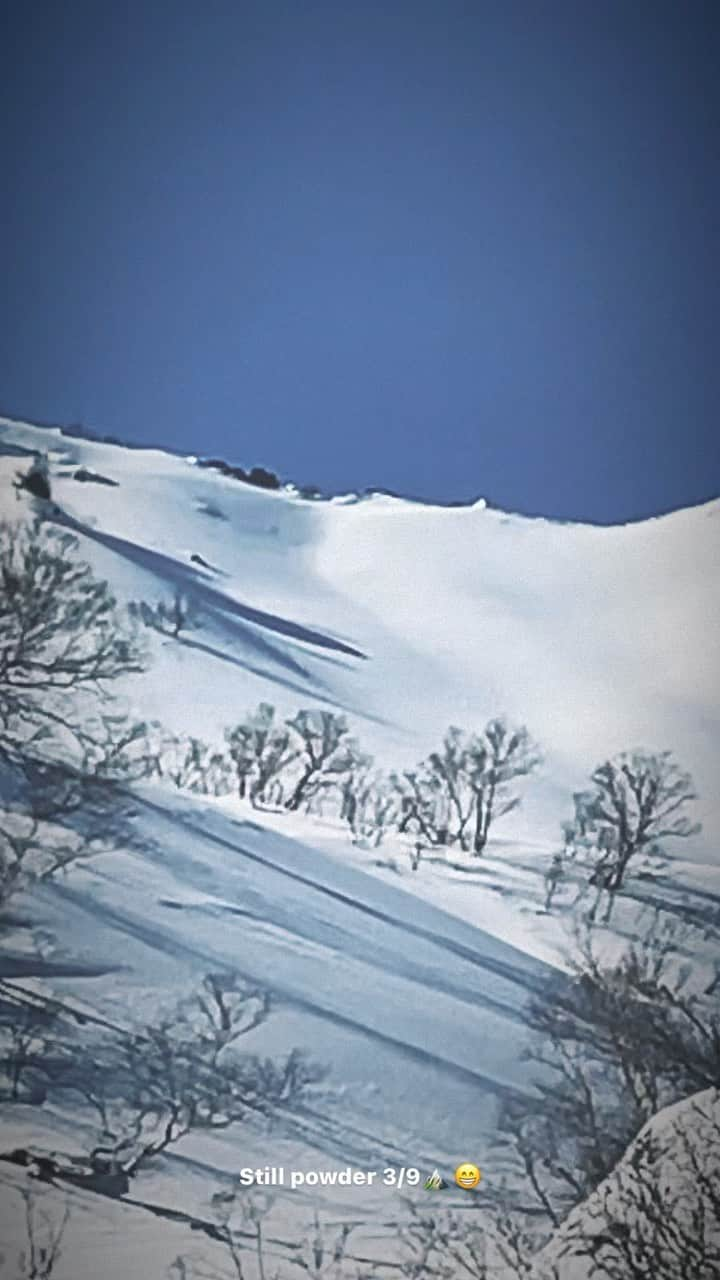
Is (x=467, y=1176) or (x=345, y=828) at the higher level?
(x=345, y=828)

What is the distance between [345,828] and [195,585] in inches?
17.7

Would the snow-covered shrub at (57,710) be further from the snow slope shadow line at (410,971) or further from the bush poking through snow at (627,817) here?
the bush poking through snow at (627,817)

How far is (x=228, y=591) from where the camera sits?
209cm

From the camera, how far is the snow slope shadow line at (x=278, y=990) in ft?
6.53

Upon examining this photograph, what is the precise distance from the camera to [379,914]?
206cm

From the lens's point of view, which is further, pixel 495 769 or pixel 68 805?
pixel 495 769

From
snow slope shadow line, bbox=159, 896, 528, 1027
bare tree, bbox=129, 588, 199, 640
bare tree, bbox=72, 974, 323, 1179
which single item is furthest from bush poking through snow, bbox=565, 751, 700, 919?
bare tree, bbox=129, 588, 199, 640

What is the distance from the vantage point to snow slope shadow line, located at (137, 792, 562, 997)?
2.03 metres

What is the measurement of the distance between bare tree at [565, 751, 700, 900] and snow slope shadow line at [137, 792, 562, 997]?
195 millimetres

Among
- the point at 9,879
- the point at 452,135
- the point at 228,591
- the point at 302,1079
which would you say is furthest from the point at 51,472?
the point at 302,1079

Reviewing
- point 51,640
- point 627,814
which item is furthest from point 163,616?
point 627,814

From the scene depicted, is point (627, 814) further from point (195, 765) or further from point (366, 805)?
point (195, 765)

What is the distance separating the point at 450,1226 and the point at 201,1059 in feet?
1.52

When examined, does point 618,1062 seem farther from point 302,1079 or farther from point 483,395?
point 483,395
